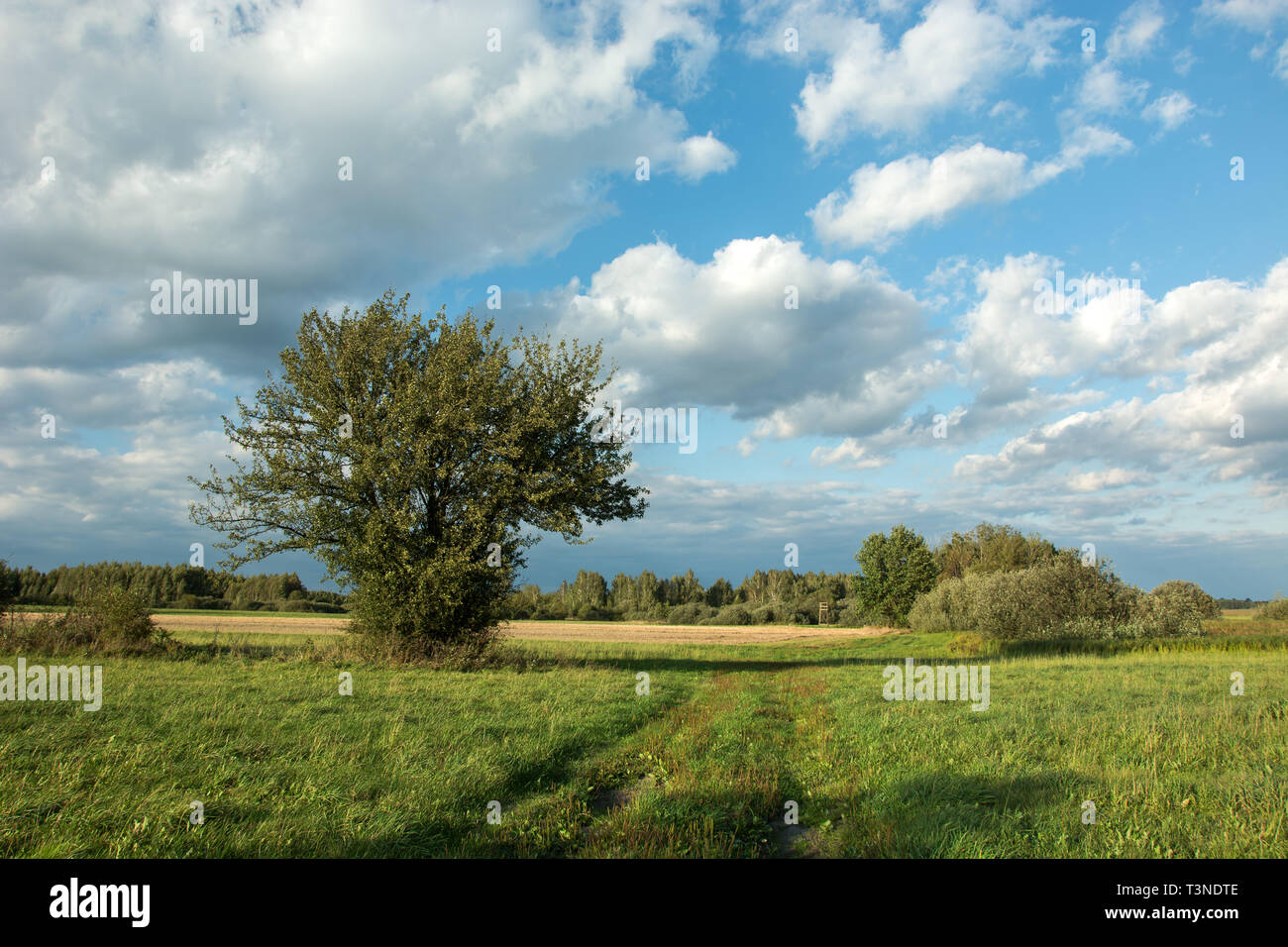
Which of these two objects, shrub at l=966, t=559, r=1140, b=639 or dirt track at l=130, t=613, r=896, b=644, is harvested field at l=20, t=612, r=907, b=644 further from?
shrub at l=966, t=559, r=1140, b=639

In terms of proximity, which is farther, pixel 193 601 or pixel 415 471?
pixel 193 601

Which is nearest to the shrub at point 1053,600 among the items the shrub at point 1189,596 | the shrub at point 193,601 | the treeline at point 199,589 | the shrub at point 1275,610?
the shrub at point 1189,596

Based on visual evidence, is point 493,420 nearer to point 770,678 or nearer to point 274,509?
point 274,509

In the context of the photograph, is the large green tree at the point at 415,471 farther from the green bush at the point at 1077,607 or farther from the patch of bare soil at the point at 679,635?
the green bush at the point at 1077,607

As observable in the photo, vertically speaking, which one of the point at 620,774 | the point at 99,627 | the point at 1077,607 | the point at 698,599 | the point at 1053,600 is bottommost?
the point at 698,599

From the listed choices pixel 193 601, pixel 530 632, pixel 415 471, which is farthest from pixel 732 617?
pixel 415 471

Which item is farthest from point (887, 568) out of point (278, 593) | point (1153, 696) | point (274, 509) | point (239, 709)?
point (278, 593)

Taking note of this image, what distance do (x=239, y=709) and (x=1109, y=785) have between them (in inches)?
602

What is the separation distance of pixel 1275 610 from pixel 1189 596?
2800cm

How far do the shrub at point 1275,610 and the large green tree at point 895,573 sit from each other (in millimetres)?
34523

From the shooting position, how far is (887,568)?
311ft

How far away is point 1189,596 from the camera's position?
172 feet

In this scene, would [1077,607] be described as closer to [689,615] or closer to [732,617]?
[732,617]

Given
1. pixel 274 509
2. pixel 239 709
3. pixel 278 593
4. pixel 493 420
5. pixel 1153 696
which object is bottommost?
pixel 278 593
